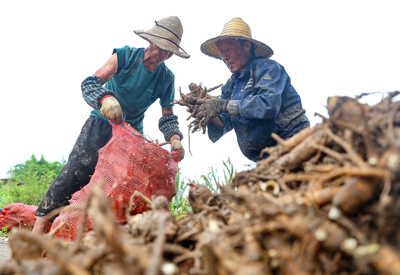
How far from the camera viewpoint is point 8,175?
945 cm

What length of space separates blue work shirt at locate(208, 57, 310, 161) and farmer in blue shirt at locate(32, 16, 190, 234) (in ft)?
2.41

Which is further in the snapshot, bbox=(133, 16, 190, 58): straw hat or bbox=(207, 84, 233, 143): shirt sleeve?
bbox=(207, 84, 233, 143): shirt sleeve

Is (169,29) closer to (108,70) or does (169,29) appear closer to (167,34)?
(167,34)

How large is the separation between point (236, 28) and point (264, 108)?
1.05m

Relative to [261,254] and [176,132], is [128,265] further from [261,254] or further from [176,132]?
[176,132]

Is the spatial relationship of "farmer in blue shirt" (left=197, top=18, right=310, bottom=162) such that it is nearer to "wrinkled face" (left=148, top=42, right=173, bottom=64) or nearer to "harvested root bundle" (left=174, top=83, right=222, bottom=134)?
"harvested root bundle" (left=174, top=83, right=222, bottom=134)

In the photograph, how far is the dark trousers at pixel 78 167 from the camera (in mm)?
2482

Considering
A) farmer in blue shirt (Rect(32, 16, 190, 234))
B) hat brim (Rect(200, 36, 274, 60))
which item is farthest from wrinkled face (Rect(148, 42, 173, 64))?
hat brim (Rect(200, 36, 274, 60))

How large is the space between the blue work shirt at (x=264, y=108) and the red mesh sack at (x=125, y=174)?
82 centimetres

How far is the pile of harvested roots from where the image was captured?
59 centimetres

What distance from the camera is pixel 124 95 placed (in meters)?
2.84

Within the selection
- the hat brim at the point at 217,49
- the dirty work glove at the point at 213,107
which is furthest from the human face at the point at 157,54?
the dirty work glove at the point at 213,107

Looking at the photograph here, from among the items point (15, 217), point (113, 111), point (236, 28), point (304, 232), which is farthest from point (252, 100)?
point (15, 217)

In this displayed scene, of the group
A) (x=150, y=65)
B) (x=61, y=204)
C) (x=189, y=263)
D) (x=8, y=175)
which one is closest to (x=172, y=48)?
(x=150, y=65)
